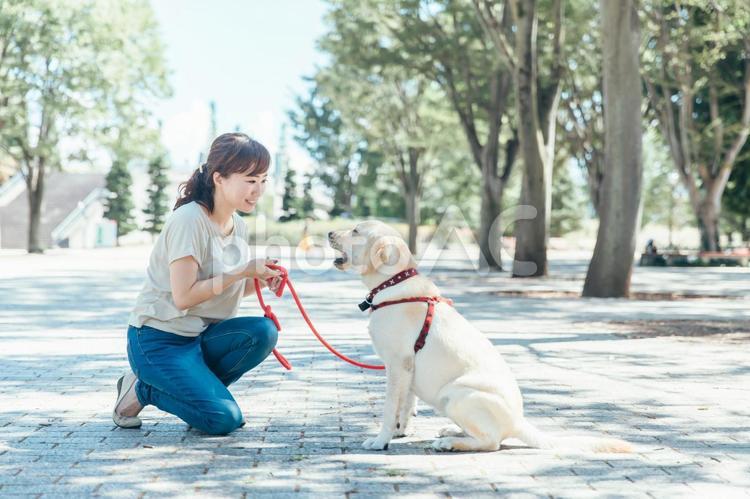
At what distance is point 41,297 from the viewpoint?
16.8 m

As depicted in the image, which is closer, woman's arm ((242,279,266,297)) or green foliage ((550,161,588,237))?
woman's arm ((242,279,266,297))

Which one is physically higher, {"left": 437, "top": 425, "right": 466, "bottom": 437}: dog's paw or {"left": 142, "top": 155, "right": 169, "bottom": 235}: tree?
{"left": 142, "top": 155, "right": 169, "bottom": 235}: tree

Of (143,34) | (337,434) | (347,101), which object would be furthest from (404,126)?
(337,434)

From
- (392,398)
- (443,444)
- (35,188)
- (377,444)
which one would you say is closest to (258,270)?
(392,398)

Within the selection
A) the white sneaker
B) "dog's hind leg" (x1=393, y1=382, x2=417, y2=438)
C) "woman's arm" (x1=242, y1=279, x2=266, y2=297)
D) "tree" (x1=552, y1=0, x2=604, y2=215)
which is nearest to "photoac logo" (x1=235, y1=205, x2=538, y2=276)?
"woman's arm" (x1=242, y1=279, x2=266, y2=297)

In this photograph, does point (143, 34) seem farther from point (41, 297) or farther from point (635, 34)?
point (635, 34)

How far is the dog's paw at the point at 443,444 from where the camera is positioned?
4.92 metres

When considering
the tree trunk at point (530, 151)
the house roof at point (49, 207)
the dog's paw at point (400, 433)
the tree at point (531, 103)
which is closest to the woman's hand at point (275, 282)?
the dog's paw at point (400, 433)

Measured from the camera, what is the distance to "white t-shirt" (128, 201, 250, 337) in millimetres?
5223

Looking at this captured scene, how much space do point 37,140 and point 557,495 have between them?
3938cm

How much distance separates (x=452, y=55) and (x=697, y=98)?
1648cm

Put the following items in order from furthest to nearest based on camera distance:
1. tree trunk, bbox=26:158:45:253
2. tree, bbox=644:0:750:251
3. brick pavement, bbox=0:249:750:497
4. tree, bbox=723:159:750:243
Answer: tree trunk, bbox=26:158:45:253 → tree, bbox=723:159:750:243 → tree, bbox=644:0:750:251 → brick pavement, bbox=0:249:750:497

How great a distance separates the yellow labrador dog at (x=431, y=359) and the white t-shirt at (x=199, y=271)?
79 centimetres

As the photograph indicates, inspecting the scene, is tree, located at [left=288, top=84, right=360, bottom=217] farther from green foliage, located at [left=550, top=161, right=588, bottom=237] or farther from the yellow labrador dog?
the yellow labrador dog
